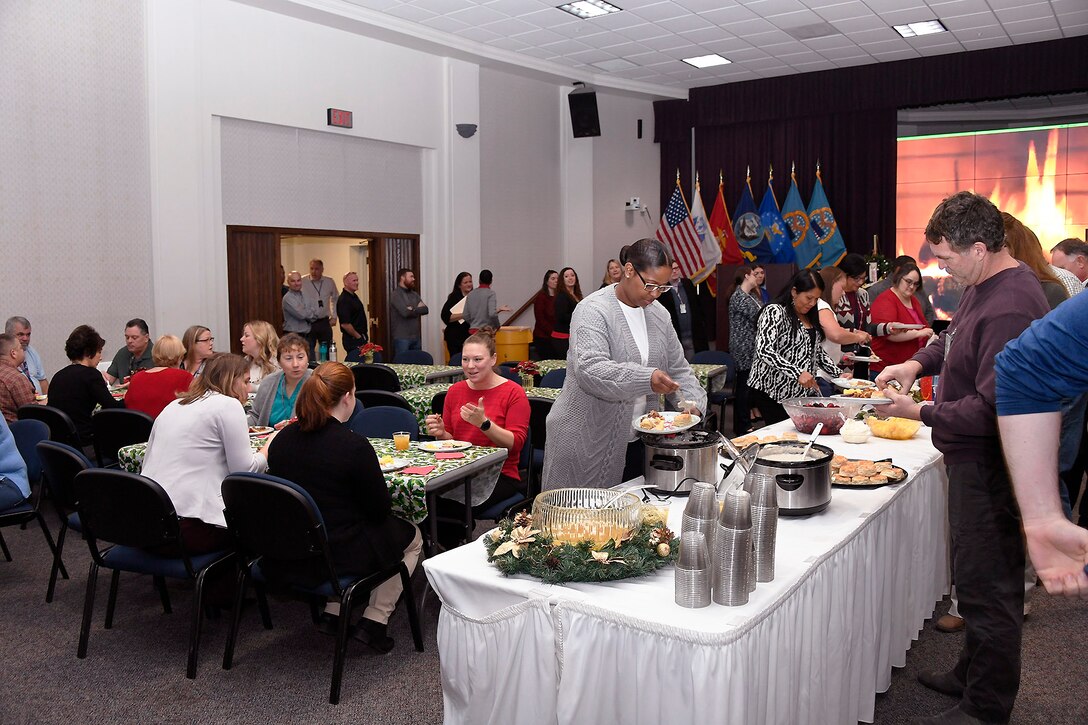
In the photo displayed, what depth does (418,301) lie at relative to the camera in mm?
10484

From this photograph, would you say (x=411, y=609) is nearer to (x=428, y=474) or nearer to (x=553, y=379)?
(x=428, y=474)

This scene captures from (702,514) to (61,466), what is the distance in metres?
3.20

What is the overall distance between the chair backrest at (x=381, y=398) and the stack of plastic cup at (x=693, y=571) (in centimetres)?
334

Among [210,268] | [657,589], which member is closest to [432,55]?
[210,268]

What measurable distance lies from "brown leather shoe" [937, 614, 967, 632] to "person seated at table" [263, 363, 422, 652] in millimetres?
2336

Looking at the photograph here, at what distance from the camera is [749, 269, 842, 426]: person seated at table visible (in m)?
5.17

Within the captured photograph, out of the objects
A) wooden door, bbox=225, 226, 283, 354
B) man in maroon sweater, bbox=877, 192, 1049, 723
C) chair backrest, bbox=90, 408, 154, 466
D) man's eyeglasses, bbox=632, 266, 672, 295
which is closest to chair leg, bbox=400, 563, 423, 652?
man's eyeglasses, bbox=632, 266, 672, 295

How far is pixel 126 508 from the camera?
3426 millimetres

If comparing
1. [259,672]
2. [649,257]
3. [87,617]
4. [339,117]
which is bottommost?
[259,672]

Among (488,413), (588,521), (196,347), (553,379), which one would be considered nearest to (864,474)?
(588,521)

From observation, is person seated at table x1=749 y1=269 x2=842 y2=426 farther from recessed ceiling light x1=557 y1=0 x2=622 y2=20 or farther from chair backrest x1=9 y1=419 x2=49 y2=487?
recessed ceiling light x1=557 y1=0 x2=622 y2=20

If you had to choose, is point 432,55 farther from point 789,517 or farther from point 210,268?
point 789,517

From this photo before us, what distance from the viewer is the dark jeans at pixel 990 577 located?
2.68m

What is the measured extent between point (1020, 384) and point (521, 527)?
1322 millimetres
